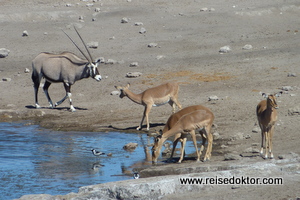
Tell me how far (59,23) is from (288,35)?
11.9 m

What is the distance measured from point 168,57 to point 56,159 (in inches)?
469

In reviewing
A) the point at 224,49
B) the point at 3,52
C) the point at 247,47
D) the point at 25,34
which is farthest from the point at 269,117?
the point at 25,34

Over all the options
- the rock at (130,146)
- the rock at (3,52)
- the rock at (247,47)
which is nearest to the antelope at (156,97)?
the rock at (130,146)

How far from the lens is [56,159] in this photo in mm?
13602

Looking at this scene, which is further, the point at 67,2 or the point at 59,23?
the point at 67,2

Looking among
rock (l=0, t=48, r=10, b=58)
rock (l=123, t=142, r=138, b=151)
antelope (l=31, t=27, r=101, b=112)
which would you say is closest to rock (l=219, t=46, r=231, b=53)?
antelope (l=31, t=27, r=101, b=112)

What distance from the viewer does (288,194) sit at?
336 inches

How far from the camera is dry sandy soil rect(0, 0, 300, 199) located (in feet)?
56.2

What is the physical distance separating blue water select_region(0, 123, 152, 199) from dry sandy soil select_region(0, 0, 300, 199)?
956 mm

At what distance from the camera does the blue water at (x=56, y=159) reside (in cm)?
1138

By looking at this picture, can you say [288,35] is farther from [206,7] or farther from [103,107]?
[103,107]

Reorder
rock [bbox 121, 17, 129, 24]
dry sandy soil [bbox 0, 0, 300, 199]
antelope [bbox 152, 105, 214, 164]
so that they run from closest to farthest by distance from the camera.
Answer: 1. antelope [bbox 152, 105, 214, 164]
2. dry sandy soil [bbox 0, 0, 300, 199]
3. rock [bbox 121, 17, 129, 24]

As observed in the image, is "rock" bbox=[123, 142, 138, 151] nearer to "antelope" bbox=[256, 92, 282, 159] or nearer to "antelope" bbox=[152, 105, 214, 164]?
"antelope" bbox=[152, 105, 214, 164]

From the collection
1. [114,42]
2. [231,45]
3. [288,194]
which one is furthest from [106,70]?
[288,194]
